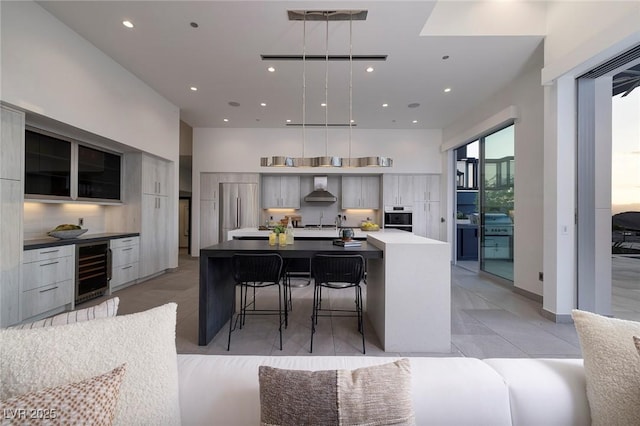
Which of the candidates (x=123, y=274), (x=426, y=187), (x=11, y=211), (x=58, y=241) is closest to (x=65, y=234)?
(x=58, y=241)

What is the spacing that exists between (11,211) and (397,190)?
6.83 m

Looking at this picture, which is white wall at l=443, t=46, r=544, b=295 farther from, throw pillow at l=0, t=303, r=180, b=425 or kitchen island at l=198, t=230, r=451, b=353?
throw pillow at l=0, t=303, r=180, b=425

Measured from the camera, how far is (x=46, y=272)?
10.1ft

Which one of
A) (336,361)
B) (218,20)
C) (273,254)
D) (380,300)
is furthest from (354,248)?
(218,20)

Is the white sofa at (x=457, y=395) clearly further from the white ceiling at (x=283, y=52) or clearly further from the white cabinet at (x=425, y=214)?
the white cabinet at (x=425, y=214)

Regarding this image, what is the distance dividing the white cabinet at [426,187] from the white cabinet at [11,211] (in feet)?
23.4

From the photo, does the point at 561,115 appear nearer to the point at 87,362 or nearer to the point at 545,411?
the point at 545,411

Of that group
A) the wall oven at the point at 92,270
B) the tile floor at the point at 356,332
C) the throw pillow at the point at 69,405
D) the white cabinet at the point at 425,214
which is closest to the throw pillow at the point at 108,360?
the throw pillow at the point at 69,405

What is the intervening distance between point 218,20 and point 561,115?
4247 mm

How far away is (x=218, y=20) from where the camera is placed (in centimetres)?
300

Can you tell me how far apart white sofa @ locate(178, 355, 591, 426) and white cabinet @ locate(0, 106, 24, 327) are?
3.14m

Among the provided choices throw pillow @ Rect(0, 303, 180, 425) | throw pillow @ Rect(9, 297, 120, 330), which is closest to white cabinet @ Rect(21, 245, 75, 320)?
throw pillow @ Rect(9, 297, 120, 330)

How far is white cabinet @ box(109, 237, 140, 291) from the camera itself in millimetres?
4125

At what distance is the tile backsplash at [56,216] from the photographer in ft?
11.3
